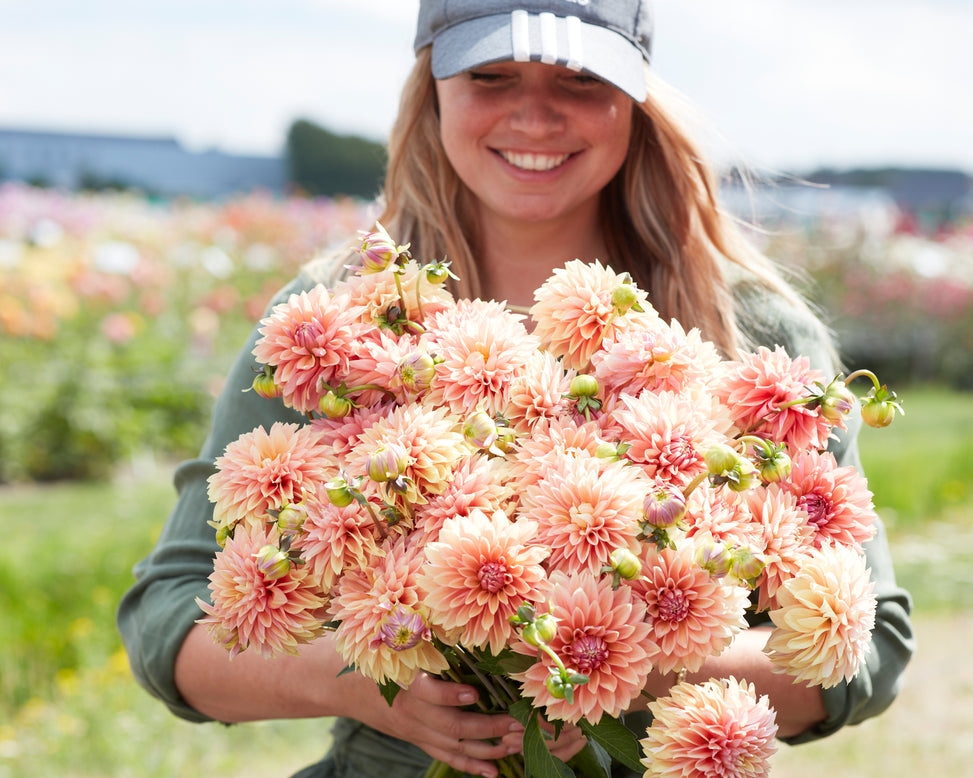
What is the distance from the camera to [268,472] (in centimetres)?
91

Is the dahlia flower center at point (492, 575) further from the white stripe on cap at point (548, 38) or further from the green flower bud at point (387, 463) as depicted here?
the white stripe on cap at point (548, 38)

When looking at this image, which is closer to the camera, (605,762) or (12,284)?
(605,762)

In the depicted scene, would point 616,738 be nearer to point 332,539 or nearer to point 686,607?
point 686,607

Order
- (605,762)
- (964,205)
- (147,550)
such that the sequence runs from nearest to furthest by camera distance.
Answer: (605,762)
(147,550)
(964,205)

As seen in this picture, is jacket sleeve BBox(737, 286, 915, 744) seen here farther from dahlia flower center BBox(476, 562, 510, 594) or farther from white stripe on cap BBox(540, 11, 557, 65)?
dahlia flower center BBox(476, 562, 510, 594)

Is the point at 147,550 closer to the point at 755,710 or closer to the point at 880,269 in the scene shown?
the point at 755,710

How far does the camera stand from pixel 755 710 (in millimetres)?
879

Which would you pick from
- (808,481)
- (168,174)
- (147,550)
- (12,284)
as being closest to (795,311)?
(808,481)

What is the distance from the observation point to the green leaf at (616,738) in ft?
3.02

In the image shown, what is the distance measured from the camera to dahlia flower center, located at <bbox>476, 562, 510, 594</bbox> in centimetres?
80

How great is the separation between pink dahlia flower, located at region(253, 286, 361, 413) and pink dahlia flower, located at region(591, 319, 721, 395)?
25 centimetres

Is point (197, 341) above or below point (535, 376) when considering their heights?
below

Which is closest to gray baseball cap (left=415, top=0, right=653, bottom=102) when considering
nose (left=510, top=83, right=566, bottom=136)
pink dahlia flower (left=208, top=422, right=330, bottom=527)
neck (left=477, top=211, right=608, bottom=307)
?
nose (left=510, top=83, right=566, bottom=136)

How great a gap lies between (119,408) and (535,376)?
5.05 metres
